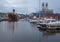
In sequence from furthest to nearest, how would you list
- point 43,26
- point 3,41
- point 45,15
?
1. point 45,15
2. point 43,26
3. point 3,41

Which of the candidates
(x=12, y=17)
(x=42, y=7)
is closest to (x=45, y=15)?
(x=42, y=7)

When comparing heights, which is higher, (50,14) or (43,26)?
(50,14)

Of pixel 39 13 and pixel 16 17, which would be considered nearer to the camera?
pixel 39 13

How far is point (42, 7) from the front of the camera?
9492 millimetres

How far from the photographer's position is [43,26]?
8234 mm

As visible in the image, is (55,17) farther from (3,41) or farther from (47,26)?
(3,41)

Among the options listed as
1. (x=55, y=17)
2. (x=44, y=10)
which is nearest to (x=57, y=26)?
(x=55, y=17)

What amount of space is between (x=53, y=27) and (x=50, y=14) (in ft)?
8.02

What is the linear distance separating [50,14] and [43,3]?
1.08 meters

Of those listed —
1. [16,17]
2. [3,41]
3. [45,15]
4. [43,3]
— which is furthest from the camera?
[16,17]

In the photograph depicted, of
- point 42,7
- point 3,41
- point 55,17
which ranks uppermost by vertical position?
point 42,7

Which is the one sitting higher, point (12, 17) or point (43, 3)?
point (43, 3)

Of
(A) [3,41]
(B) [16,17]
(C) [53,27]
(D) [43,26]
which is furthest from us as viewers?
(B) [16,17]

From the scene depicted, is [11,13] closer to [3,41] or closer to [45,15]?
[45,15]
